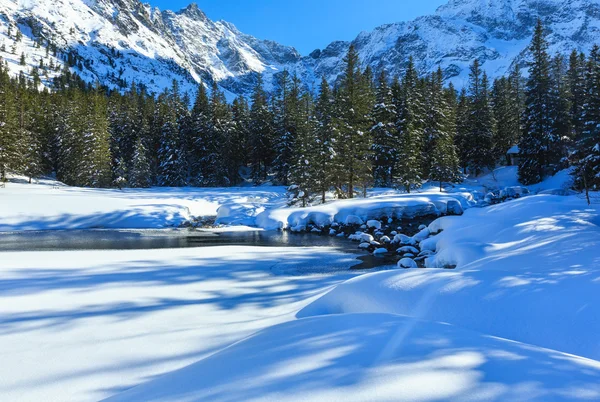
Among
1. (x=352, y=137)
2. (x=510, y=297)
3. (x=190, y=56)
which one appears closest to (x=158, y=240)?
(x=510, y=297)

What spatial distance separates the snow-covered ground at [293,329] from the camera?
2.15 metres

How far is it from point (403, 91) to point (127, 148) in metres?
37.6

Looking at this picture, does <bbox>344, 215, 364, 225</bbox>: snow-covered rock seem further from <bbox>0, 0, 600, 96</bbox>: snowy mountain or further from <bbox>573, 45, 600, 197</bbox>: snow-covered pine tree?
<bbox>0, 0, 600, 96</bbox>: snowy mountain

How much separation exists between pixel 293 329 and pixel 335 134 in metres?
23.2

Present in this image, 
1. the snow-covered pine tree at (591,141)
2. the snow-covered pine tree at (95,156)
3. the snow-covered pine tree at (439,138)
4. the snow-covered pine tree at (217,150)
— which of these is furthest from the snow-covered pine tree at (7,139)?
the snow-covered pine tree at (591,141)

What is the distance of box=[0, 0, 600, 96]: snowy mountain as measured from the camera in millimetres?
128000

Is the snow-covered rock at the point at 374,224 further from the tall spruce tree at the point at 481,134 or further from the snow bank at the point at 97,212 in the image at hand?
the tall spruce tree at the point at 481,134

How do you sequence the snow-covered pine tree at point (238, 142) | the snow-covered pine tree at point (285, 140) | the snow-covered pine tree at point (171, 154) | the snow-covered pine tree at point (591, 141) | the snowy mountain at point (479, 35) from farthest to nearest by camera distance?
1. the snowy mountain at point (479, 35)
2. the snow-covered pine tree at point (238, 142)
3. the snow-covered pine tree at point (171, 154)
4. the snow-covered pine tree at point (285, 140)
5. the snow-covered pine tree at point (591, 141)

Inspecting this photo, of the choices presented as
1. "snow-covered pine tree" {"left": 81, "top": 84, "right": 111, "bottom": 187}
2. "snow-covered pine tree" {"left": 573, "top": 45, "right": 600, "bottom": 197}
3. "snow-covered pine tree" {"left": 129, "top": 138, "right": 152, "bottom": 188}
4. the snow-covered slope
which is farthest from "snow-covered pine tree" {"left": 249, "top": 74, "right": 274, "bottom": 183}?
the snow-covered slope

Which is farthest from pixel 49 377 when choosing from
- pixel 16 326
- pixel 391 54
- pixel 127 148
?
pixel 391 54

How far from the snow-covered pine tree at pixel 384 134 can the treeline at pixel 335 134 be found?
11 cm

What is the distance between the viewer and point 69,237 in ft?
55.6

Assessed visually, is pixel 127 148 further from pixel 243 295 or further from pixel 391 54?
pixel 391 54

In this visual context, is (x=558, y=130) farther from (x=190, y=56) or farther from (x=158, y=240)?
(x=190, y=56)
